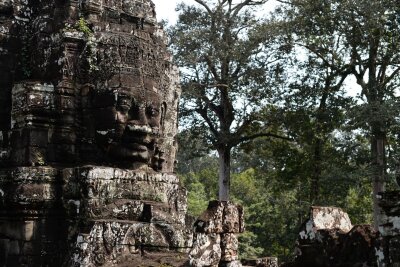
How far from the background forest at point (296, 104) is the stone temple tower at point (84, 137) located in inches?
423

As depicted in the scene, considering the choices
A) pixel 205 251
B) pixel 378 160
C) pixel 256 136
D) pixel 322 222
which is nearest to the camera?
pixel 322 222

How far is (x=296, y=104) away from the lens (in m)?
21.7

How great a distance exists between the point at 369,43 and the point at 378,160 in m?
3.84

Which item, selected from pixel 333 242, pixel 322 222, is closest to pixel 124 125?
pixel 322 222

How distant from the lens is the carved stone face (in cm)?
839

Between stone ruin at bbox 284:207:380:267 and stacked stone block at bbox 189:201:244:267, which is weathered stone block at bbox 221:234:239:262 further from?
stone ruin at bbox 284:207:380:267

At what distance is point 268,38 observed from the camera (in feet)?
72.0

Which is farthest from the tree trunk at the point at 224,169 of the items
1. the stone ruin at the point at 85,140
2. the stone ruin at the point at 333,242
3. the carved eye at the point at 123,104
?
the stone ruin at the point at 333,242

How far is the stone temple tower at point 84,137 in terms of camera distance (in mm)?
8023

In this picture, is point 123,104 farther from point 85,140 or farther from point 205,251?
point 205,251

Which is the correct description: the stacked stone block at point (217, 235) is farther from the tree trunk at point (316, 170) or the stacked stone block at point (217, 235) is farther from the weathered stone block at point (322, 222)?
the tree trunk at point (316, 170)

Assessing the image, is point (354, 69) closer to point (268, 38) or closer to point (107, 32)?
point (268, 38)

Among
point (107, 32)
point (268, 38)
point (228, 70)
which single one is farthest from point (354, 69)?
point (107, 32)

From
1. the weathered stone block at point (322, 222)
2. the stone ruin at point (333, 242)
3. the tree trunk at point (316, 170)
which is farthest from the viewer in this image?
the tree trunk at point (316, 170)
